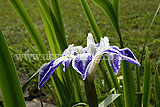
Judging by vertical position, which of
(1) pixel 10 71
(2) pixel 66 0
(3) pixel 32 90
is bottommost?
(3) pixel 32 90

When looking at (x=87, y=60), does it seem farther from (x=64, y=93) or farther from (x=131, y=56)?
(x=64, y=93)

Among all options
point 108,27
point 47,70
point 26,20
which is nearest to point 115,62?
point 47,70

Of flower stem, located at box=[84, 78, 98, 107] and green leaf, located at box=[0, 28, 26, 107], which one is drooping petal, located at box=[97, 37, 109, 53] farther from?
green leaf, located at box=[0, 28, 26, 107]

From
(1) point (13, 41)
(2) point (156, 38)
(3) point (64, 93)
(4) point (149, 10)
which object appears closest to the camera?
(3) point (64, 93)

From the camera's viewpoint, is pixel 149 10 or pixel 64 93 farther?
pixel 149 10

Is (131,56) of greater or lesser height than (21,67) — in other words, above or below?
above

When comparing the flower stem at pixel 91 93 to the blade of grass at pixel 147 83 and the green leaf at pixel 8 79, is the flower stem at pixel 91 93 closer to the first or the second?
the green leaf at pixel 8 79

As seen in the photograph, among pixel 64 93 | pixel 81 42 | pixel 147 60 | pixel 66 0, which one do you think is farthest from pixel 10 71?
pixel 66 0

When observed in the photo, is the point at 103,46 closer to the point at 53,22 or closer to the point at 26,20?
the point at 53,22
